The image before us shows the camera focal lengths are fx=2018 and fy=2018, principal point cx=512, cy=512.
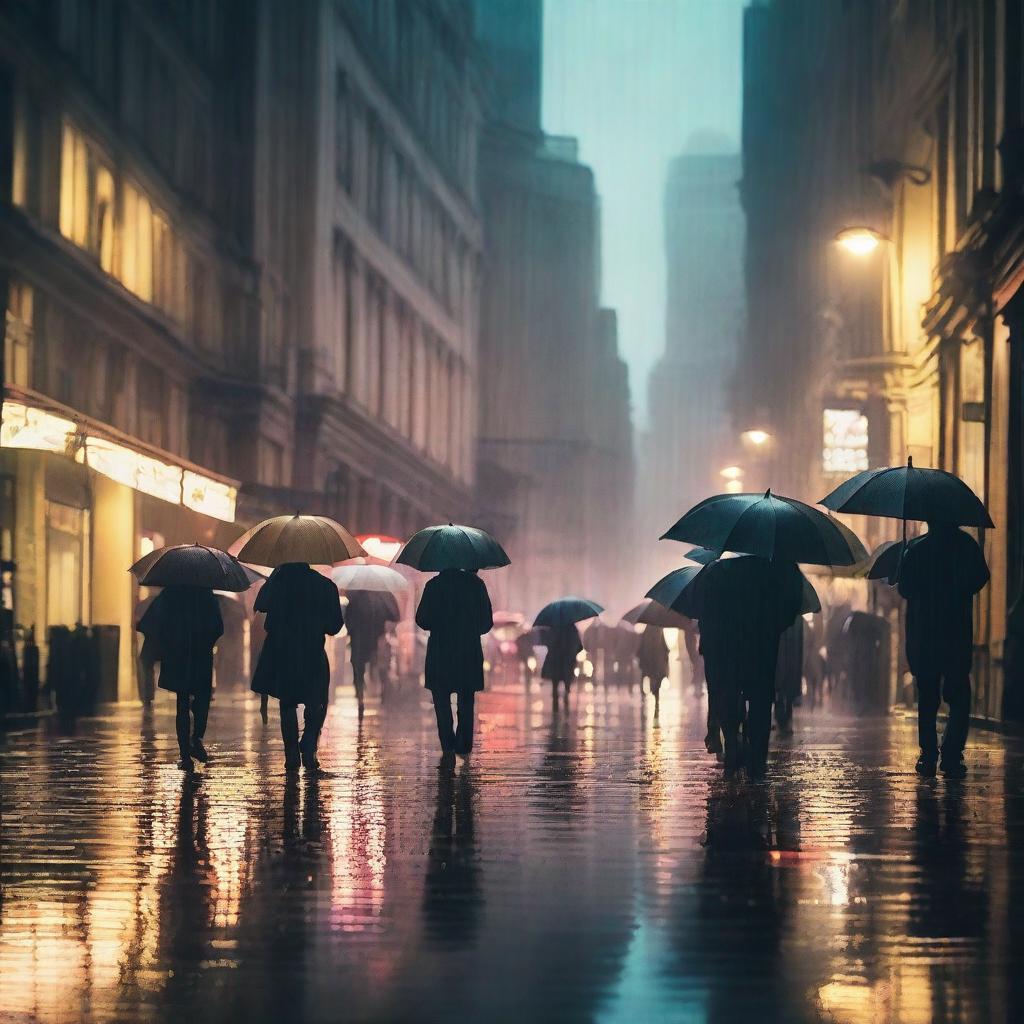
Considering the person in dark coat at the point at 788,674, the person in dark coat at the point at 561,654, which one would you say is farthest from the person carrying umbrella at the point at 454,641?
the person in dark coat at the point at 561,654

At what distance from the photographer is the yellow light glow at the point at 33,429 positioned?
83.5 ft

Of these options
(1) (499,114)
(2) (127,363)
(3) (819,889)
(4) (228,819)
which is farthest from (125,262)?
(1) (499,114)

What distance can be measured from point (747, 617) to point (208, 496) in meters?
25.2

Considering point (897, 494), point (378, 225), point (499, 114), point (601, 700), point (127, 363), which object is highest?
point (499, 114)

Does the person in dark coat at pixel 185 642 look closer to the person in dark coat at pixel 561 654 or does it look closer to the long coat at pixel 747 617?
the long coat at pixel 747 617

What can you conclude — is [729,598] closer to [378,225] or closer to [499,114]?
[378,225]

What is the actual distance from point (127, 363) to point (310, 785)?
78.3ft

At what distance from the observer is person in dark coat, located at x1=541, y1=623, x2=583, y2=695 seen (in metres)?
31.7

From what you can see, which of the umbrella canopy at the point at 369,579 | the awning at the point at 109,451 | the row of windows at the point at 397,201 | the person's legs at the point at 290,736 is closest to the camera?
the person's legs at the point at 290,736

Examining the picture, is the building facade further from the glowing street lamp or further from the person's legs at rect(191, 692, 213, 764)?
the person's legs at rect(191, 692, 213, 764)

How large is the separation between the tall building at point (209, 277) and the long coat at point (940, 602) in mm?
14568

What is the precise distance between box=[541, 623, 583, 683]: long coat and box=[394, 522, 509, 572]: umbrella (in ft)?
45.4

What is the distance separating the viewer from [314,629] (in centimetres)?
1498

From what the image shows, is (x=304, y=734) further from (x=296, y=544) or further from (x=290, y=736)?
(x=296, y=544)
